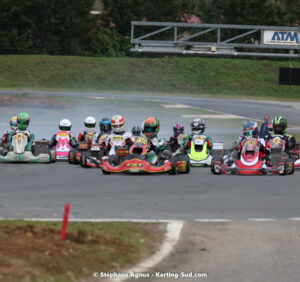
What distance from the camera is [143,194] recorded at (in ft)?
47.6

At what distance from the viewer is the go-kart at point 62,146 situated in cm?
2147

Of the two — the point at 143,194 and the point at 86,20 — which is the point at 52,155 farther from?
the point at 86,20

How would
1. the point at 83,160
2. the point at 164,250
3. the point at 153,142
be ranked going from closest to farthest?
the point at 164,250 < the point at 153,142 < the point at 83,160

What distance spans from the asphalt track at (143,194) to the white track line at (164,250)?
117cm

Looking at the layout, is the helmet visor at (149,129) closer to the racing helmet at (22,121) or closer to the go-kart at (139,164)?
the go-kart at (139,164)

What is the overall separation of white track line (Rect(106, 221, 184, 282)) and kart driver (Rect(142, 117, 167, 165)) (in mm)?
7291

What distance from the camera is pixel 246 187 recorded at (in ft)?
51.4

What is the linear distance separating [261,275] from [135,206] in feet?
15.9

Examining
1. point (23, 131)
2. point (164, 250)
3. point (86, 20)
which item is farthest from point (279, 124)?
point (86, 20)

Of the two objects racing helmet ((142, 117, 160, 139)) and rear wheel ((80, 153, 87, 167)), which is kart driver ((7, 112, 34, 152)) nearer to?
rear wheel ((80, 153, 87, 167))

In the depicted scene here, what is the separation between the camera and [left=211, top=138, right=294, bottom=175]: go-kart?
1794cm

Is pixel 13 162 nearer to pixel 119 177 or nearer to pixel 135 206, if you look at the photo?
pixel 119 177

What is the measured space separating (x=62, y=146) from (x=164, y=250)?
12576 mm

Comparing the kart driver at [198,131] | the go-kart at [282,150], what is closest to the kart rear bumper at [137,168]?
the kart driver at [198,131]
